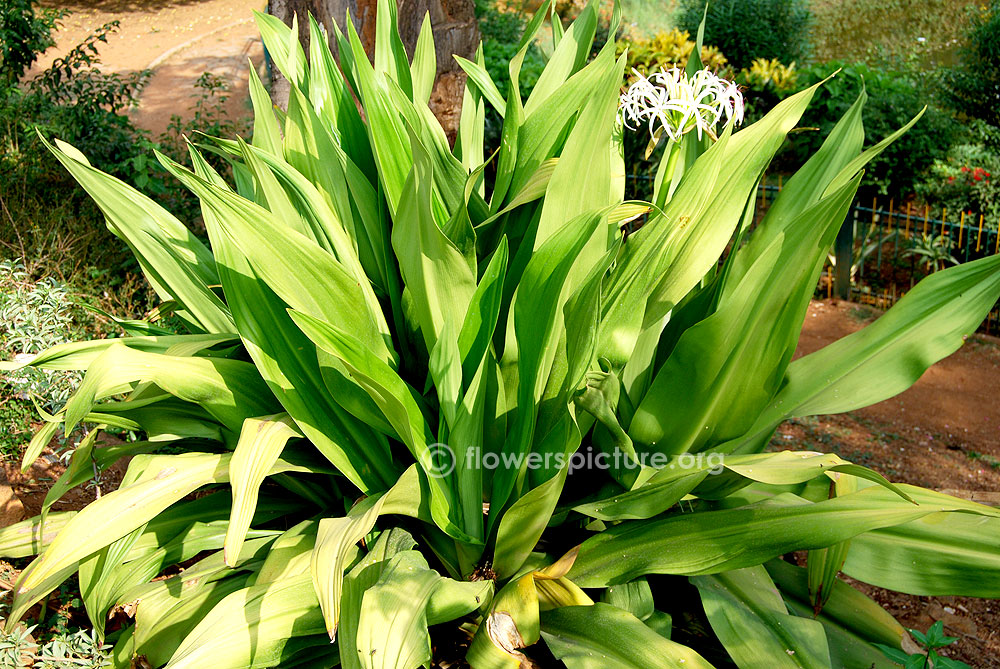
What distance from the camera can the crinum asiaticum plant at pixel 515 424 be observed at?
154cm

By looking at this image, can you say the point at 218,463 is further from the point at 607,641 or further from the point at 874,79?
the point at 874,79

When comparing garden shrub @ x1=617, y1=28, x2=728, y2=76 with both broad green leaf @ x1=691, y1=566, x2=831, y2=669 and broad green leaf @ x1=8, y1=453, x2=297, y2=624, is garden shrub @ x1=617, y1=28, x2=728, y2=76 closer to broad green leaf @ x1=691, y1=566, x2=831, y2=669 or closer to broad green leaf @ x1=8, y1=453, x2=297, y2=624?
broad green leaf @ x1=691, y1=566, x2=831, y2=669

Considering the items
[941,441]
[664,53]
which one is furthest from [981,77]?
[941,441]

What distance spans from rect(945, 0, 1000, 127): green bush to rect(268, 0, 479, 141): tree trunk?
5394 millimetres

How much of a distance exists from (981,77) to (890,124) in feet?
2.54

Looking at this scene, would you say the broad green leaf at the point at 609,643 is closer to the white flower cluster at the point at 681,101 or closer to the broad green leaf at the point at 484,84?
the white flower cluster at the point at 681,101

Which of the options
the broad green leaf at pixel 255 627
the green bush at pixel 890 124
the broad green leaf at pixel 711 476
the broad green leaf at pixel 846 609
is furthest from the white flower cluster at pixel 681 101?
the green bush at pixel 890 124

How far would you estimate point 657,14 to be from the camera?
1409 centimetres

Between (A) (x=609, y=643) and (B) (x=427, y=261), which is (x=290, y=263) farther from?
(A) (x=609, y=643)

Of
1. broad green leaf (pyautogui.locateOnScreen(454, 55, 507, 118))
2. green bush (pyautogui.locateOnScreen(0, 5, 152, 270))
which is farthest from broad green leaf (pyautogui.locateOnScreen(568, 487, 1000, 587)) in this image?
green bush (pyautogui.locateOnScreen(0, 5, 152, 270))

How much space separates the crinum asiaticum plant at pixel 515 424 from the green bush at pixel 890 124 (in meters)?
5.29

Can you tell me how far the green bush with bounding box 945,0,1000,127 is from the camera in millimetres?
6707

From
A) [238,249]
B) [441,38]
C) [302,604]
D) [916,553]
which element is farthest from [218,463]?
[441,38]

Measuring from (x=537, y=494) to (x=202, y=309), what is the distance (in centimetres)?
115
